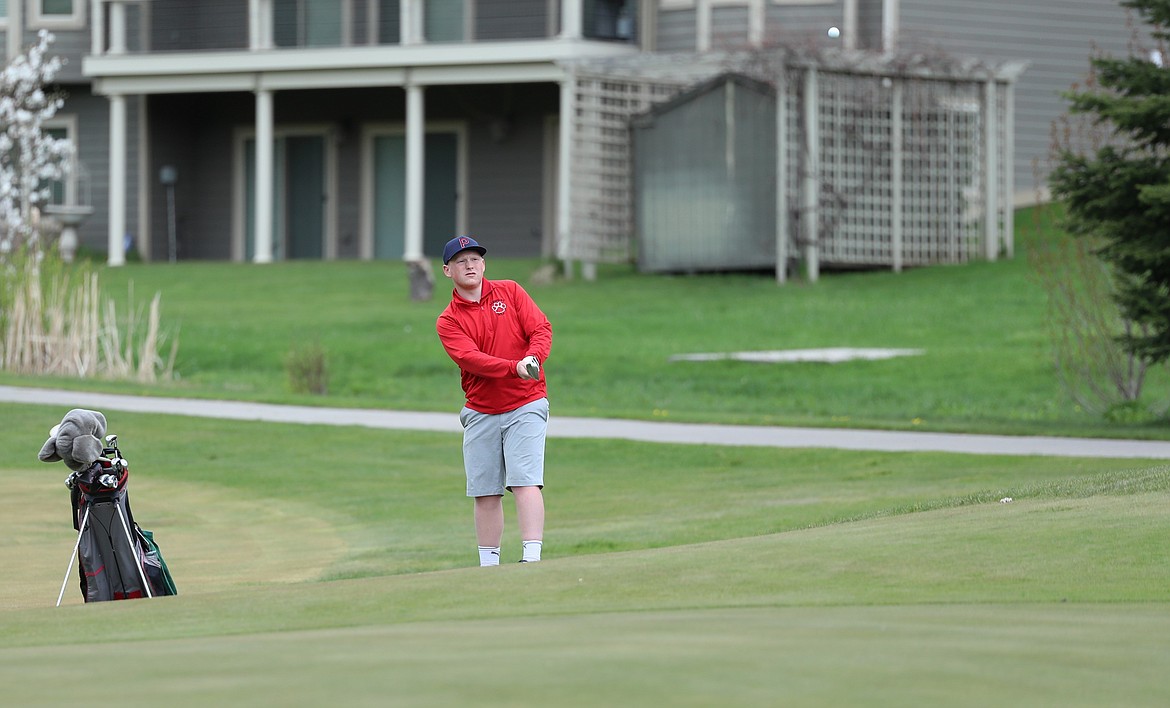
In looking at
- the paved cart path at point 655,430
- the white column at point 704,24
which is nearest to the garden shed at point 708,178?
the white column at point 704,24

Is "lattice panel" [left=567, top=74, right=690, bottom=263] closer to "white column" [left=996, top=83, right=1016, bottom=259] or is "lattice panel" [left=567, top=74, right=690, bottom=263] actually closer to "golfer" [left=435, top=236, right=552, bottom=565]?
"white column" [left=996, top=83, right=1016, bottom=259]

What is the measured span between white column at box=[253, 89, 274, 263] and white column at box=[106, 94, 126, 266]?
2.87 m

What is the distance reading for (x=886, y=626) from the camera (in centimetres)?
636

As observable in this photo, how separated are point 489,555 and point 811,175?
2043cm

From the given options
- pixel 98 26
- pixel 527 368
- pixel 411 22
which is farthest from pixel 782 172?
pixel 527 368

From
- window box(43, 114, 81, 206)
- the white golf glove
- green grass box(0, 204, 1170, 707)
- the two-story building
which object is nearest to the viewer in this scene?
green grass box(0, 204, 1170, 707)

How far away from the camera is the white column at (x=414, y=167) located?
112 feet

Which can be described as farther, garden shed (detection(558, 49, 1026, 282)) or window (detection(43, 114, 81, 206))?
window (detection(43, 114, 81, 206))

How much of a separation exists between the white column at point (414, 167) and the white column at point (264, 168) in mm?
2934

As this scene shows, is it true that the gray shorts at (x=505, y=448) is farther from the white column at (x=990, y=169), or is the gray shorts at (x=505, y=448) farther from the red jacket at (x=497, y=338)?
the white column at (x=990, y=169)

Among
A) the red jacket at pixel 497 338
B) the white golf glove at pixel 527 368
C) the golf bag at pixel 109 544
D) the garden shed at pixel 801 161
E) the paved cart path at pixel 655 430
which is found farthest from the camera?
the garden shed at pixel 801 161

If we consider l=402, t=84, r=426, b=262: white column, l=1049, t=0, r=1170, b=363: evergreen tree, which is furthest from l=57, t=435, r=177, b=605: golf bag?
l=402, t=84, r=426, b=262: white column

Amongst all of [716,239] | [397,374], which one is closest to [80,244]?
[716,239]

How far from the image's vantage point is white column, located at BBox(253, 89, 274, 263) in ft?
116
